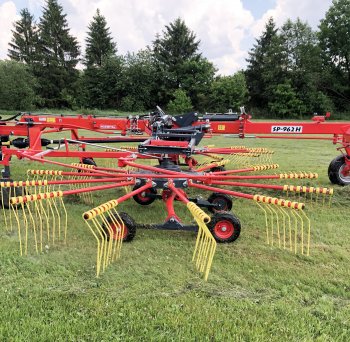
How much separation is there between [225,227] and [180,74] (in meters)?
43.0

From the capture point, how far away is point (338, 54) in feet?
144

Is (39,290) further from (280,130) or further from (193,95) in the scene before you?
(193,95)

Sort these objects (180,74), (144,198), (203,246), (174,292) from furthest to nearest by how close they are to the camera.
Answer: (180,74), (144,198), (203,246), (174,292)

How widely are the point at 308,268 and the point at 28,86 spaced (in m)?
42.8

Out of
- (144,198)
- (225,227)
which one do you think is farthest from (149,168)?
(225,227)

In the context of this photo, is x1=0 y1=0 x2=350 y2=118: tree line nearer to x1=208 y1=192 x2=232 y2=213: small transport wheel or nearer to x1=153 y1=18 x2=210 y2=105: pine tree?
x1=153 y1=18 x2=210 y2=105: pine tree

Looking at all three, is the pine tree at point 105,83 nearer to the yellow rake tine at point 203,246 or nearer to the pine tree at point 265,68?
the pine tree at point 265,68

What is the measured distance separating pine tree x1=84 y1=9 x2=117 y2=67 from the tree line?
0.14m

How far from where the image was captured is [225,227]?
4043 millimetres

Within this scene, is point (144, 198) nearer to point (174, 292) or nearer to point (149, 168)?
point (149, 168)

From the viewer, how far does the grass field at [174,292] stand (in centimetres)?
253

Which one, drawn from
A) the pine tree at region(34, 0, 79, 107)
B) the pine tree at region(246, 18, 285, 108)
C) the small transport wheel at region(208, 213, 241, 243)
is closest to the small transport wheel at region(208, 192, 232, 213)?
the small transport wheel at region(208, 213, 241, 243)

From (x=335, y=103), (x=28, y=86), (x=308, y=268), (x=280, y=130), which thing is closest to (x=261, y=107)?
(x=335, y=103)

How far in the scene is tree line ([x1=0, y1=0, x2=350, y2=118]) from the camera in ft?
134
